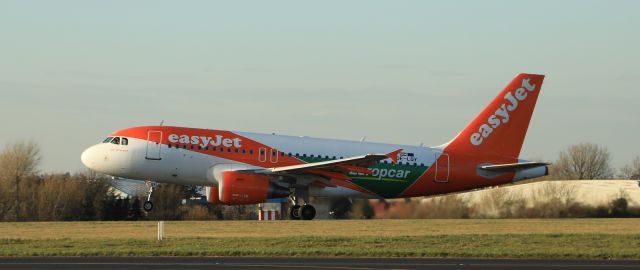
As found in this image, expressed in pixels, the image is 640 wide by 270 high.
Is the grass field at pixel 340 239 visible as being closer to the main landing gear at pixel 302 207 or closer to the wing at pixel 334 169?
the main landing gear at pixel 302 207

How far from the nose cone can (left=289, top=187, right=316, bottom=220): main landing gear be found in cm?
817

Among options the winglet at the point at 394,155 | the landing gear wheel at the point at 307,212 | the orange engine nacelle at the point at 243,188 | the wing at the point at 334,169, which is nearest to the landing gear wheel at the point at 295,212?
the landing gear wheel at the point at 307,212

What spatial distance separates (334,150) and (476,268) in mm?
23337

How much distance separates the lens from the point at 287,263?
1038 inches

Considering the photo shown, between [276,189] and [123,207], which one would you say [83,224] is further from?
[123,207]

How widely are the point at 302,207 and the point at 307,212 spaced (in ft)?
1.10

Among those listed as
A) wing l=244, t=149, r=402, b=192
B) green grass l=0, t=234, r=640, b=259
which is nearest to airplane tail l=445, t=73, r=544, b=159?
wing l=244, t=149, r=402, b=192

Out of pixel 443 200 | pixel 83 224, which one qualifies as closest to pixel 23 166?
pixel 83 224

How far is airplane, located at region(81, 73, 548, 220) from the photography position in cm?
4622

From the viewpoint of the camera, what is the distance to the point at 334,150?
48.3 m

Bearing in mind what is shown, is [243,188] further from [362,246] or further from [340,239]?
[362,246]

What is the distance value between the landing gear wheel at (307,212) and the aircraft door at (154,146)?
6.10 metres

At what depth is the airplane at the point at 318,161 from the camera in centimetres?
4622

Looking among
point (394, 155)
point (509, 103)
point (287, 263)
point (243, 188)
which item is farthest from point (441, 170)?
point (287, 263)
